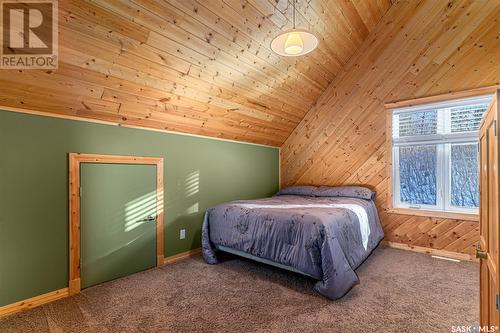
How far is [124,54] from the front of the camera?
7.21ft

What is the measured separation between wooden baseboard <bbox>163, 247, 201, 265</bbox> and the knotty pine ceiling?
5.70ft

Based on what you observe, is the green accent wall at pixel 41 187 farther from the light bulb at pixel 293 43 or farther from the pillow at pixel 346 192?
the pillow at pixel 346 192

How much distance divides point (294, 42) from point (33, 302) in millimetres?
3228

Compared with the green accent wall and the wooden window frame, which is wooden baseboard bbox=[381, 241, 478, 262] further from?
the green accent wall

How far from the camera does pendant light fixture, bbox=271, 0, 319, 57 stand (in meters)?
1.99

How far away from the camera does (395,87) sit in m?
3.88

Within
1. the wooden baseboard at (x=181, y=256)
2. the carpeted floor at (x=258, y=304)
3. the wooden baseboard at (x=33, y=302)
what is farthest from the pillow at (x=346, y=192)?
the wooden baseboard at (x=33, y=302)

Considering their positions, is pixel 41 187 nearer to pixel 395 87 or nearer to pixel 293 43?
pixel 293 43

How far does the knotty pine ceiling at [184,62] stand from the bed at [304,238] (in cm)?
147

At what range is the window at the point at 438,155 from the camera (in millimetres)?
3414

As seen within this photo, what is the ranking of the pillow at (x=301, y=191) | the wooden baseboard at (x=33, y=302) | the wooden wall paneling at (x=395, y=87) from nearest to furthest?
the wooden baseboard at (x=33, y=302) < the wooden wall paneling at (x=395, y=87) < the pillow at (x=301, y=191)

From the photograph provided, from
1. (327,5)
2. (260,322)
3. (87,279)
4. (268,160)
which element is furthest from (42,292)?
(327,5)

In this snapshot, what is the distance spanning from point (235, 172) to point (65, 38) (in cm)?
292

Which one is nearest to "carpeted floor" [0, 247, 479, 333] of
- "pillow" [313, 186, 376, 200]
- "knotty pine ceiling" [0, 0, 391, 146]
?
"pillow" [313, 186, 376, 200]
